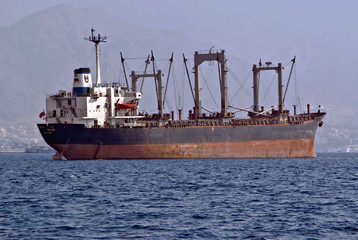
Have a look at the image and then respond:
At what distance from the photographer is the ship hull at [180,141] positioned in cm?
9062

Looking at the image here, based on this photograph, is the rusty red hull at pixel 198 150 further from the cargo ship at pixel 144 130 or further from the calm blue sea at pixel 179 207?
the calm blue sea at pixel 179 207

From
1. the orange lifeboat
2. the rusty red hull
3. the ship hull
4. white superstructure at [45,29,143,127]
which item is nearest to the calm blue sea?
the ship hull

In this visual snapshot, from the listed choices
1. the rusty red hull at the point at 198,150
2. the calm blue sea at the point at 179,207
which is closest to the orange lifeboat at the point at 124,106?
the rusty red hull at the point at 198,150

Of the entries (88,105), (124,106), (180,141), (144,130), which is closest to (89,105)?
(88,105)

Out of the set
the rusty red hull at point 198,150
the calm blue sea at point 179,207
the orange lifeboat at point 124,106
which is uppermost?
the orange lifeboat at point 124,106

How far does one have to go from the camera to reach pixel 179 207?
133ft

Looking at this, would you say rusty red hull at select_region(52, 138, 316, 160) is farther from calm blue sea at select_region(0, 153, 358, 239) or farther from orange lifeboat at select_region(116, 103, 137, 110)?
calm blue sea at select_region(0, 153, 358, 239)

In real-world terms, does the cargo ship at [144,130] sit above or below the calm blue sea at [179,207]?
above

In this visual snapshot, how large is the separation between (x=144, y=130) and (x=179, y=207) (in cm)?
5131

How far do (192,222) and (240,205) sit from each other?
6.47 m

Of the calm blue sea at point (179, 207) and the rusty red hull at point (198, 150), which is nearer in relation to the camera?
the calm blue sea at point (179, 207)

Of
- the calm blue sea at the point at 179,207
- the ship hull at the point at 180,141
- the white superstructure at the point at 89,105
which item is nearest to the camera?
the calm blue sea at the point at 179,207

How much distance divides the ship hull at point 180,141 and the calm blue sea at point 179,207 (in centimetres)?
2864

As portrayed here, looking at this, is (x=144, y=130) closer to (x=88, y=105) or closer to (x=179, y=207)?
(x=88, y=105)
